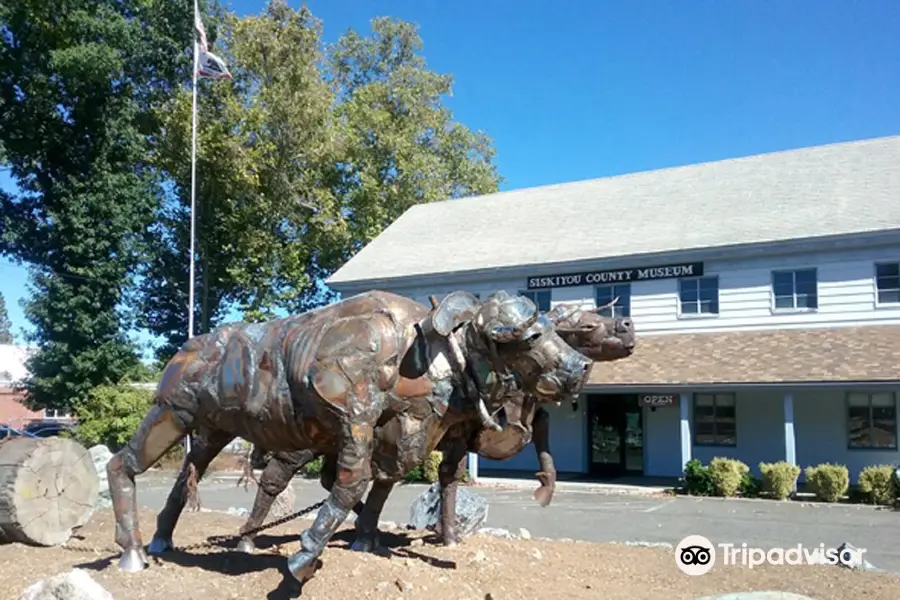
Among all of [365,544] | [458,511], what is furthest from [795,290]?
[365,544]

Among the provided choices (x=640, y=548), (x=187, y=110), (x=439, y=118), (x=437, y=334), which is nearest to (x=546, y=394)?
Answer: (x=437, y=334)

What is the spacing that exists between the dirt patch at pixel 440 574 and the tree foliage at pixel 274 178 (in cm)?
2280

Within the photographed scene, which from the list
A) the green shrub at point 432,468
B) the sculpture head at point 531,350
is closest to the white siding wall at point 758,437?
the green shrub at point 432,468

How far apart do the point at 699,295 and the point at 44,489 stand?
51.6ft

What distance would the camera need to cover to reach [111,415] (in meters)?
24.8

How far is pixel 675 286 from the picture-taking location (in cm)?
2039

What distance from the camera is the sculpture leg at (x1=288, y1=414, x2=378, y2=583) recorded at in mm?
4918

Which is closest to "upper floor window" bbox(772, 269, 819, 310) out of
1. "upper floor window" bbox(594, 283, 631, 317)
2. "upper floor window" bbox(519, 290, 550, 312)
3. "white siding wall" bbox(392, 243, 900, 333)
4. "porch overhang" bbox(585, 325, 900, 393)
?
"white siding wall" bbox(392, 243, 900, 333)

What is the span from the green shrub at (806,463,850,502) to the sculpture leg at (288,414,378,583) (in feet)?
45.8

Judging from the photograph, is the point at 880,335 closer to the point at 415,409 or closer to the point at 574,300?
the point at 574,300

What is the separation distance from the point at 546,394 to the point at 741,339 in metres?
15.6

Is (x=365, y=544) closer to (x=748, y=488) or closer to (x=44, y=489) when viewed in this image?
(x=44, y=489)

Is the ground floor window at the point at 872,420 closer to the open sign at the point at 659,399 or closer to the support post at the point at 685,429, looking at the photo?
the support post at the point at 685,429

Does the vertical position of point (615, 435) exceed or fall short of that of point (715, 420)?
it falls short
